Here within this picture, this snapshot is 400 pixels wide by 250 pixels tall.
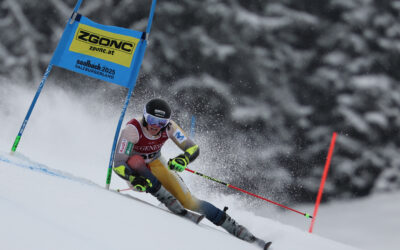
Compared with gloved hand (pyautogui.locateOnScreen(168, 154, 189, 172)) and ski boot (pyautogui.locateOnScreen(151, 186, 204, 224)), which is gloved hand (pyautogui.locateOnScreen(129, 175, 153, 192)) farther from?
gloved hand (pyautogui.locateOnScreen(168, 154, 189, 172))

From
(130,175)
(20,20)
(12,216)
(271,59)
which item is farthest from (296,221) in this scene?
(20,20)

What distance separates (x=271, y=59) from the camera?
471 inches

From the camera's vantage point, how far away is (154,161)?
4.12 meters

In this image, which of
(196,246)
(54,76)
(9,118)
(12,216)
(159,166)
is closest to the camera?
(12,216)

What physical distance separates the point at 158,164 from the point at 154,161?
2.3 inches

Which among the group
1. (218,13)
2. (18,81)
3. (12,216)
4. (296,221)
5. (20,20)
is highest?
(218,13)

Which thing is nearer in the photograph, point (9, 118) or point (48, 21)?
point (9, 118)

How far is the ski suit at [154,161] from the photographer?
142 inches

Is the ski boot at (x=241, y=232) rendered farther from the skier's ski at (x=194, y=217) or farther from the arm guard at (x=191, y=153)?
the arm guard at (x=191, y=153)

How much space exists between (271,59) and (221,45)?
1.79 m

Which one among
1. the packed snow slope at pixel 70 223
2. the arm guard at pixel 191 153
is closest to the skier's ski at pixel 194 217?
the arm guard at pixel 191 153

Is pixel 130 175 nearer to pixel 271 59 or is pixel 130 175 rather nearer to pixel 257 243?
pixel 257 243

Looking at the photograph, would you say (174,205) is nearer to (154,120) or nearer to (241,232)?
(241,232)

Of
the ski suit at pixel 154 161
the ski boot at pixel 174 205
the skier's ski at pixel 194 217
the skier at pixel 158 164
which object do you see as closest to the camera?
the skier's ski at pixel 194 217
